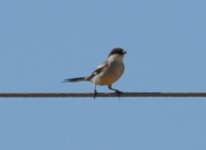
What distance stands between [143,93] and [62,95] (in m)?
1.09

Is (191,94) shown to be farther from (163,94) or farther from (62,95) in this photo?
(62,95)

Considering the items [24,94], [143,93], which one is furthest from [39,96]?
[143,93]

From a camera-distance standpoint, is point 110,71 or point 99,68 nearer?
point 110,71

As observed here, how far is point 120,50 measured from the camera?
619 inches

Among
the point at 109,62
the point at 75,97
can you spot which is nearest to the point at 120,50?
the point at 109,62

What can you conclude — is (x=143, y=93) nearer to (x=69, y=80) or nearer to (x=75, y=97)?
(x=75, y=97)

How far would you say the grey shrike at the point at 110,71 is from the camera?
599 inches

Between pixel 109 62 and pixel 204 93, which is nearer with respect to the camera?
pixel 204 93

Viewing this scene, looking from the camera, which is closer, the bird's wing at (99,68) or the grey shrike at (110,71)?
the grey shrike at (110,71)

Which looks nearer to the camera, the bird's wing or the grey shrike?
the grey shrike

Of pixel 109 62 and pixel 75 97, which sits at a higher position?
pixel 109 62

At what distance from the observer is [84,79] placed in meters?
15.9

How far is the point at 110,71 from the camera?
15.2 meters

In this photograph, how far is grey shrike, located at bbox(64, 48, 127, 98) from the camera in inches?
599
